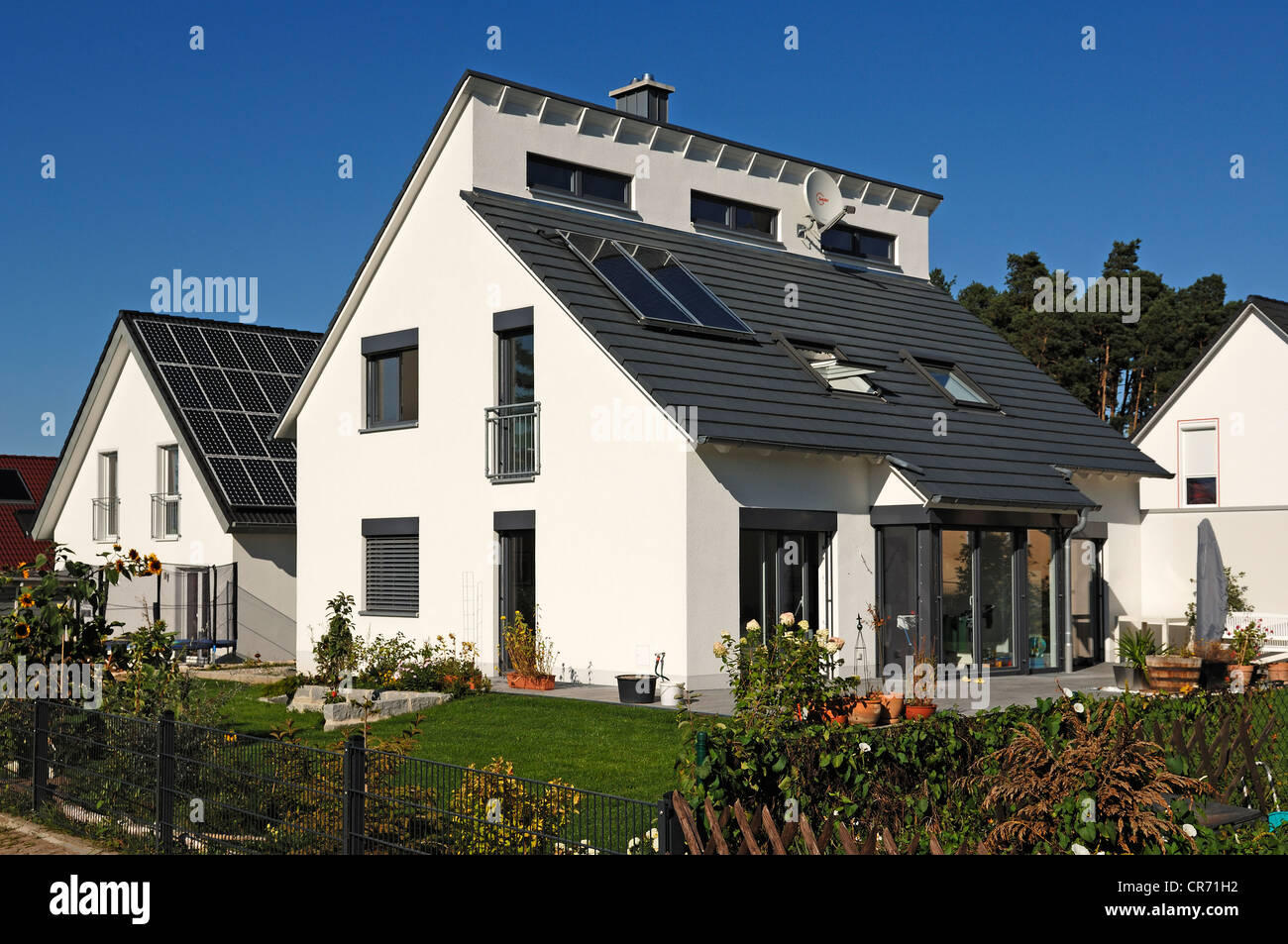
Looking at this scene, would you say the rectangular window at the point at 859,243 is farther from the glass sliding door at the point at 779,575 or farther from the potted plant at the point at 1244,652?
the potted plant at the point at 1244,652

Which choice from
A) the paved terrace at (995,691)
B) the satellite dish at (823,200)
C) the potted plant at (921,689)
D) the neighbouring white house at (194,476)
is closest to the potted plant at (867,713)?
the potted plant at (921,689)

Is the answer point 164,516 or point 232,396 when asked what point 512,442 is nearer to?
point 232,396

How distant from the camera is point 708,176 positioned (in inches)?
989

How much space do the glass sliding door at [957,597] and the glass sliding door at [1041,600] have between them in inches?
58.6

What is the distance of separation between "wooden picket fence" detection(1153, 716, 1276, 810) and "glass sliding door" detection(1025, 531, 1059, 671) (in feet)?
34.1

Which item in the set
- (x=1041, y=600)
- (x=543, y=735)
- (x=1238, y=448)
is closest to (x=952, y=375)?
(x=1041, y=600)

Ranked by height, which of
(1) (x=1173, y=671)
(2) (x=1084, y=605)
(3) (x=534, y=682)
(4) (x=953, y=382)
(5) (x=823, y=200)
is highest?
(5) (x=823, y=200)

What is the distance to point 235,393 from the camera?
28594 mm

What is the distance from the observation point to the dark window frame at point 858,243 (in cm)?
2737

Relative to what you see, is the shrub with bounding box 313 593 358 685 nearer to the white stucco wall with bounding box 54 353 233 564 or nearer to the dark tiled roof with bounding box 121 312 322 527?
the dark tiled roof with bounding box 121 312 322 527

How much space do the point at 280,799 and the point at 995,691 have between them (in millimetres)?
12121

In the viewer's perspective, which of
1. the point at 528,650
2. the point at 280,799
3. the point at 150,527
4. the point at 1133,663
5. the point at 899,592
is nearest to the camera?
the point at 280,799

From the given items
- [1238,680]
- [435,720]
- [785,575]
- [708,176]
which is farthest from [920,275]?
[435,720]

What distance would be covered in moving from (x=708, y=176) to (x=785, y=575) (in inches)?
378
